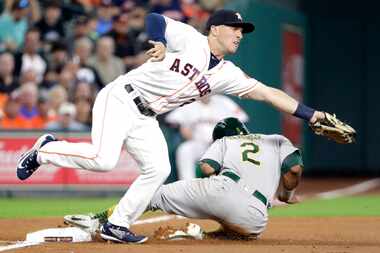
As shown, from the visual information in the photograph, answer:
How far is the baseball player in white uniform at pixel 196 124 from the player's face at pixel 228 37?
6557 mm

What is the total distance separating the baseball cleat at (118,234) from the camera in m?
7.21

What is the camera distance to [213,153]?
7.50m

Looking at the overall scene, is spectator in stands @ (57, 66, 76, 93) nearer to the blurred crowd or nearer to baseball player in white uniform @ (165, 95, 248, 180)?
the blurred crowd

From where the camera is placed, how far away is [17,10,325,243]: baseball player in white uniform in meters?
7.21

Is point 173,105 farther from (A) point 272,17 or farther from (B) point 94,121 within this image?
(A) point 272,17

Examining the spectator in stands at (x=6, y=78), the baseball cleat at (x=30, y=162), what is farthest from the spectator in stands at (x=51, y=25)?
the baseball cleat at (x=30, y=162)

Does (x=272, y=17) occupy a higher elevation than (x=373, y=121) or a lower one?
higher

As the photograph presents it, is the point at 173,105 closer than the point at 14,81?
Yes

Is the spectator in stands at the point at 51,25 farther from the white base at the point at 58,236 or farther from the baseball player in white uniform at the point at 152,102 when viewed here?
the white base at the point at 58,236

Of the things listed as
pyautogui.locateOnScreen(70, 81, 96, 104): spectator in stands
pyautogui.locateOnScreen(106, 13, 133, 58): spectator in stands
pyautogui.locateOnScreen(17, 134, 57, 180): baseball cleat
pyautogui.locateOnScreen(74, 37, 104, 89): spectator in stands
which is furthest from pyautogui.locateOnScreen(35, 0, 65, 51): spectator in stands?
pyautogui.locateOnScreen(17, 134, 57, 180): baseball cleat

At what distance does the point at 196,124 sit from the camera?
14195 mm

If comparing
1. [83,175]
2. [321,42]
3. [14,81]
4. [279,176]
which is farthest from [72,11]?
[279,176]

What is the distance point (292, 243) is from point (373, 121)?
562 inches

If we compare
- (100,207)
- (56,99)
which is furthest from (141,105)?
(56,99)
